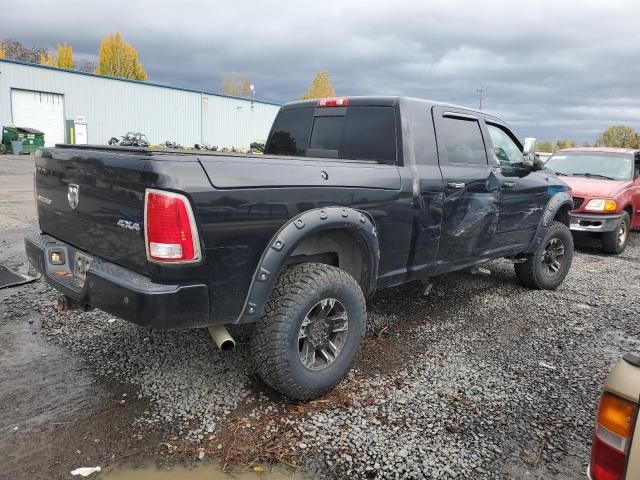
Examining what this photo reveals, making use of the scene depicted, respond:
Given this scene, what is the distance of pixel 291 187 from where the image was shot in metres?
2.84

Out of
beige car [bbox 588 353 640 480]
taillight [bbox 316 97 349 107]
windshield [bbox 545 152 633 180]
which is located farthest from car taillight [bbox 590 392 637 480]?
windshield [bbox 545 152 633 180]

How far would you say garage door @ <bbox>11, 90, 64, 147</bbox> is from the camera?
1158 inches

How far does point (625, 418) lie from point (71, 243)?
299 centimetres

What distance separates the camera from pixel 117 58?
6234 cm

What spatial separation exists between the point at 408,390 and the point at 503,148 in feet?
9.37

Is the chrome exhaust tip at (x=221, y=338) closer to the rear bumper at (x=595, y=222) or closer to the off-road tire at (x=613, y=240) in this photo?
the rear bumper at (x=595, y=222)

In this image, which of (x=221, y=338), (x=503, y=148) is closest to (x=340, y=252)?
(x=221, y=338)

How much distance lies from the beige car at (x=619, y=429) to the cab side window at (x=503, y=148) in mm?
3473

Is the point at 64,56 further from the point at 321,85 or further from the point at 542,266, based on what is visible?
the point at 542,266

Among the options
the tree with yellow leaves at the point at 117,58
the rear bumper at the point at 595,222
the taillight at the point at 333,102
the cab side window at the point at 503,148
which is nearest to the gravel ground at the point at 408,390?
the cab side window at the point at 503,148

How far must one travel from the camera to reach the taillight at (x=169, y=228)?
238 centimetres

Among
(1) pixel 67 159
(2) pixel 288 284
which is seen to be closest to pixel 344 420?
(2) pixel 288 284

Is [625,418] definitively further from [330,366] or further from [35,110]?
[35,110]

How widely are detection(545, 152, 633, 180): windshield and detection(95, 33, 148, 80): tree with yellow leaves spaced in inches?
2453
